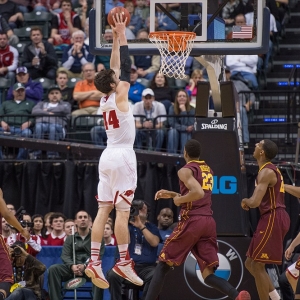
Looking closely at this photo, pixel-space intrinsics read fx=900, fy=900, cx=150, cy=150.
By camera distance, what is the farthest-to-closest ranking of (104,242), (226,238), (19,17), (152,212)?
(19,17) < (152,212) < (104,242) < (226,238)

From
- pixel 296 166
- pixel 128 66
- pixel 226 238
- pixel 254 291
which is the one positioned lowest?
pixel 254 291

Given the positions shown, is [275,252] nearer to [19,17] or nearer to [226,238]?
[226,238]

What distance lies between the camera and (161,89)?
16.8m

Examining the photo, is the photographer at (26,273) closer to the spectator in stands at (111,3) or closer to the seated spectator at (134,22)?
the seated spectator at (134,22)

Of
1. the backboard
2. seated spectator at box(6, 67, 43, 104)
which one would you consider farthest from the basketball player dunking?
seated spectator at box(6, 67, 43, 104)

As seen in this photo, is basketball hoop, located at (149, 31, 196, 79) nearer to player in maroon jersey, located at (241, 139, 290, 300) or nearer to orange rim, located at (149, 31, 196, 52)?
orange rim, located at (149, 31, 196, 52)

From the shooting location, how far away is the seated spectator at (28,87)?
56.9 feet

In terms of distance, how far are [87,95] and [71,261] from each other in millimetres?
4696

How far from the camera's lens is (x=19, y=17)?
20281 mm

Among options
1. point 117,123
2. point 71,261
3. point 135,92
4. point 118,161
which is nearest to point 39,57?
point 135,92

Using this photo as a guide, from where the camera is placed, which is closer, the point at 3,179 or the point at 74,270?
the point at 74,270

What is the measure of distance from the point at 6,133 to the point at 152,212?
288cm

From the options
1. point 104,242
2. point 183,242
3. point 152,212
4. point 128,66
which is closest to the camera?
point 128,66

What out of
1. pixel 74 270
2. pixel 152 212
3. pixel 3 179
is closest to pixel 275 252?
pixel 74 270
